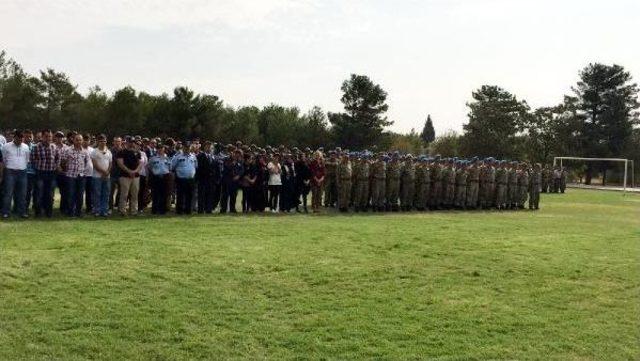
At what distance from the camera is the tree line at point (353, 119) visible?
53.8 meters

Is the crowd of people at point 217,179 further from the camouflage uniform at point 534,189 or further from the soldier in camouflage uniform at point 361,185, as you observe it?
the camouflage uniform at point 534,189

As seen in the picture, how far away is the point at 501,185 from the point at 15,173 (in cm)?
1659

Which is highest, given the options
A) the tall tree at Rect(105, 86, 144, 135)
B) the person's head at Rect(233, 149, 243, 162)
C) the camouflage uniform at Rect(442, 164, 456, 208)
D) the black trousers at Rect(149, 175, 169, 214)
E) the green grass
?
the tall tree at Rect(105, 86, 144, 135)

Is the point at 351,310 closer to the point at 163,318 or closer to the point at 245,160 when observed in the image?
the point at 163,318

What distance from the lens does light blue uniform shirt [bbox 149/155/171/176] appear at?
15.1 meters

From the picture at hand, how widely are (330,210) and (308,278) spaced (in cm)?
1048

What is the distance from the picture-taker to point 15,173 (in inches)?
519

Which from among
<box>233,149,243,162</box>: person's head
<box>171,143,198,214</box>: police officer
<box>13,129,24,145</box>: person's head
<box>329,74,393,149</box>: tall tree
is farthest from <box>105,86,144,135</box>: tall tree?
<box>13,129,24,145</box>: person's head

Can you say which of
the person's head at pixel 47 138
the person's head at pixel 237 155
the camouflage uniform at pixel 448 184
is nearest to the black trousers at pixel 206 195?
the person's head at pixel 237 155

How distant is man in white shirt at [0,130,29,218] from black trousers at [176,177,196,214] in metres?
3.43

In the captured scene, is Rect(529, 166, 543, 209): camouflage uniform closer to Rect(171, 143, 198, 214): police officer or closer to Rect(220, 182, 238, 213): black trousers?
Rect(220, 182, 238, 213): black trousers

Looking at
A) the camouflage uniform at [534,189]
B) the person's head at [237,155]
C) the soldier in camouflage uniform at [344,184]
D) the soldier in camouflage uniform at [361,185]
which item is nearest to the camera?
the person's head at [237,155]

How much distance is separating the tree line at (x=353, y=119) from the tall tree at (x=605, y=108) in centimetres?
10

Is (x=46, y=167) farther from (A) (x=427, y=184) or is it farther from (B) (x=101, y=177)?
(A) (x=427, y=184)
